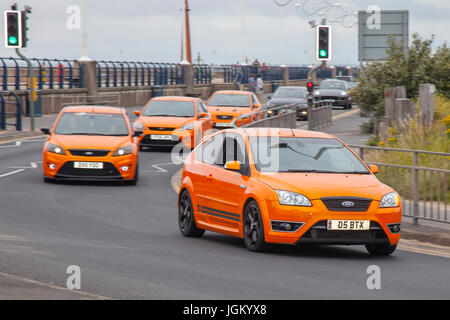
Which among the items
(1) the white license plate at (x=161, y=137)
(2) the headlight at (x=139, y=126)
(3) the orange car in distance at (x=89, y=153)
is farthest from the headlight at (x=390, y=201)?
(2) the headlight at (x=139, y=126)

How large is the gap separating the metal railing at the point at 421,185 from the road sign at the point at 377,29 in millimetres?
13355

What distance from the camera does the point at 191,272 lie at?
968 centimetres

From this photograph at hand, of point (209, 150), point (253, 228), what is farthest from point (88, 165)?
point (253, 228)

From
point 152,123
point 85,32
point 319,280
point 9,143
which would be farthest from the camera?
point 85,32

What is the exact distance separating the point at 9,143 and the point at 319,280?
22.7 m

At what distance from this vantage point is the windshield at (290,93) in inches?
1929

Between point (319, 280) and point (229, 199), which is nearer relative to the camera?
point (319, 280)

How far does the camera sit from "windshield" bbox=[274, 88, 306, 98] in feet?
161

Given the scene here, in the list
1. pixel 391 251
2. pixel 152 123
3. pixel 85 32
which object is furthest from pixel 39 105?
pixel 391 251

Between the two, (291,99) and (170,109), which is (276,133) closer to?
(170,109)

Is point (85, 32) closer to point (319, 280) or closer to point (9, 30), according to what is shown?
point (9, 30)

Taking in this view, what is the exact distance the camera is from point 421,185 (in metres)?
13.8

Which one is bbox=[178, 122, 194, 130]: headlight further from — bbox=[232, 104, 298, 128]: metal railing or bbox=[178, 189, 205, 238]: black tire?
bbox=[178, 189, 205, 238]: black tire

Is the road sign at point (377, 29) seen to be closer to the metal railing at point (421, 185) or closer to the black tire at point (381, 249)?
the metal railing at point (421, 185)
